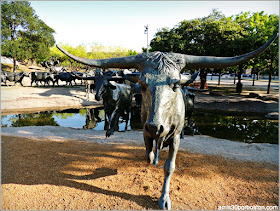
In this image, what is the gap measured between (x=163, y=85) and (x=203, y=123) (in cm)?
953

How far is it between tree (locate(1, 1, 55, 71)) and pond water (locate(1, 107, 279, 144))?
27406 mm

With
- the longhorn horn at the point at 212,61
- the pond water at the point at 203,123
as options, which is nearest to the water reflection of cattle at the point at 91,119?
the pond water at the point at 203,123

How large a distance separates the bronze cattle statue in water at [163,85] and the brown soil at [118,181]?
0.84m

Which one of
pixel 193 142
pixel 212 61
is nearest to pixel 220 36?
pixel 193 142

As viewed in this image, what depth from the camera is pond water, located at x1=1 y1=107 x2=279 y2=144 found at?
927 cm

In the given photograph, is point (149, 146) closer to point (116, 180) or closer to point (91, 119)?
point (116, 180)

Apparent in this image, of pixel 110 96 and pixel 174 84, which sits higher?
Answer: pixel 174 84

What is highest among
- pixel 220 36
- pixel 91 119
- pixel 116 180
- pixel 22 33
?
pixel 22 33

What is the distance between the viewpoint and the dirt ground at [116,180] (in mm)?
3588

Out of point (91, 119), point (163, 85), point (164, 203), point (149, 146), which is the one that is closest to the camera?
point (163, 85)

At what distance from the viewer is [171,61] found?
120 inches

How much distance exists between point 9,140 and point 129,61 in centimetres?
667

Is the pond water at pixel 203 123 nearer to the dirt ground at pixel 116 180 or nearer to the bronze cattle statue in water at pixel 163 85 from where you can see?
the dirt ground at pixel 116 180

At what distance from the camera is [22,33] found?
122 ft
